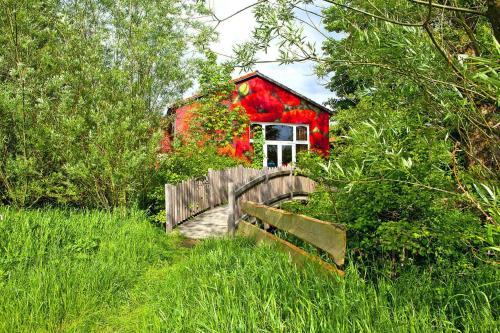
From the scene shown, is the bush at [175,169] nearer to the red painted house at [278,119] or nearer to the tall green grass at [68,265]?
the tall green grass at [68,265]

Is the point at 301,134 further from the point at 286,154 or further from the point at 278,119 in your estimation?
the point at 278,119

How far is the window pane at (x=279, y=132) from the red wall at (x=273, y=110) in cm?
37

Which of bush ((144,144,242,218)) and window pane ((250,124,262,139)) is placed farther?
window pane ((250,124,262,139))

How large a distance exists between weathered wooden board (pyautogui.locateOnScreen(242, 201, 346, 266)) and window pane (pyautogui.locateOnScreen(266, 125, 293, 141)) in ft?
50.0

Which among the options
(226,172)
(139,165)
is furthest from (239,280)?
(226,172)

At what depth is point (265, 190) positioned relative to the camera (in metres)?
10.9

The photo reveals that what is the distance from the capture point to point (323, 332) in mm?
2385

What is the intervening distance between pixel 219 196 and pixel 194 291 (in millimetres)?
9578

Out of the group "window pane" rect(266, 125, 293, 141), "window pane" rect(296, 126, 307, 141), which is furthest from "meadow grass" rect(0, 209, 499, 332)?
"window pane" rect(296, 126, 307, 141)

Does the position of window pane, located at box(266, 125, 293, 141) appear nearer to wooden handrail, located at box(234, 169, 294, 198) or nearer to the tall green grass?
wooden handrail, located at box(234, 169, 294, 198)

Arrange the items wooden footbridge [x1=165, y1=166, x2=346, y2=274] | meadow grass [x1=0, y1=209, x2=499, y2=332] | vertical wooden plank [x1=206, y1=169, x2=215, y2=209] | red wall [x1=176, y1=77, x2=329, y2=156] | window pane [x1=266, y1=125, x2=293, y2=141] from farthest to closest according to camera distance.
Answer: window pane [x1=266, y1=125, x2=293, y2=141] → red wall [x1=176, y1=77, x2=329, y2=156] → vertical wooden plank [x1=206, y1=169, x2=215, y2=209] → wooden footbridge [x1=165, y1=166, x2=346, y2=274] → meadow grass [x1=0, y1=209, x2=499, y2=332]

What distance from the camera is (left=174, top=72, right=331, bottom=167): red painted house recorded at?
1940cm

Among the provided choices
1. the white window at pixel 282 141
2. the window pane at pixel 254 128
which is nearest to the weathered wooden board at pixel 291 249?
the window pane at pixel 254 128

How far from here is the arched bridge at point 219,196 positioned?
9255 millimetres
